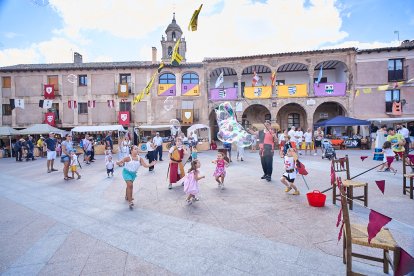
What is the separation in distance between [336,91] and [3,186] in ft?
76.7

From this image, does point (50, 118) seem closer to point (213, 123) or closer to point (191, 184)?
point (213, 123)

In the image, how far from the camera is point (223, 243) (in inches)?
139

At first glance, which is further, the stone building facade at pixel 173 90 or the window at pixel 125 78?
the window at pixel 125 78

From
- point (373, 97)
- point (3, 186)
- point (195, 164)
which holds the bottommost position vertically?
point (3, 186)

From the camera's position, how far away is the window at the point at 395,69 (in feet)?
64.3

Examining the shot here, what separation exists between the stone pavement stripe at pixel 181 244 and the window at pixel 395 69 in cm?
2327

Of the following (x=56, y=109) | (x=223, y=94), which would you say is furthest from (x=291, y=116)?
(x=56, y=109)

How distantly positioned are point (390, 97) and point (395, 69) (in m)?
2.50

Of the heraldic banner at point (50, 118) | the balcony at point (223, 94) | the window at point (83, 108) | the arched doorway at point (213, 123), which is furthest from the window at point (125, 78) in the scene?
the arched doorway at point (213, 123)

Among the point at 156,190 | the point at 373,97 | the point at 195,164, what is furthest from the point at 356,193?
the point at 373,97

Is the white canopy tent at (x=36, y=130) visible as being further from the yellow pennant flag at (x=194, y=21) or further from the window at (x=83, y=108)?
the yellow pennant flag at (x=194, y=21)

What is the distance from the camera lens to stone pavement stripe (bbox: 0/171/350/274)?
304 cm

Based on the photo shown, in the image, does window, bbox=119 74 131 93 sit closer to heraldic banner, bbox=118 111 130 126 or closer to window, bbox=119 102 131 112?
window, bbox=119 102 131 112

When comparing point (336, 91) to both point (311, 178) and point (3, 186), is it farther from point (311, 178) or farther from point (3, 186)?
point (3, 186)
